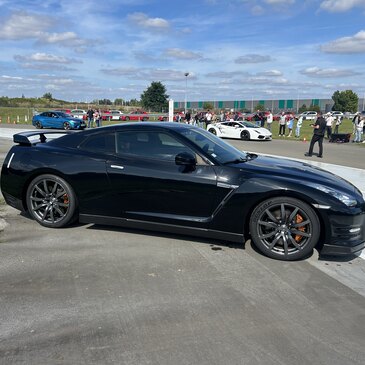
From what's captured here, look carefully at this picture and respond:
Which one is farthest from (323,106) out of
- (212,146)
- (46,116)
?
(212,146)

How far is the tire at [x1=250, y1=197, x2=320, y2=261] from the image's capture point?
13.9ft

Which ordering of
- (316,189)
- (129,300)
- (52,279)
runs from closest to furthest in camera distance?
(129,300) → (52,279) → (316,189)

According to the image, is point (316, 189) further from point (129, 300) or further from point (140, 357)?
point (140, 357)

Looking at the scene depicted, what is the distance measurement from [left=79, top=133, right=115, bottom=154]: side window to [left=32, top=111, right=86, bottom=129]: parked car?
88.6ft

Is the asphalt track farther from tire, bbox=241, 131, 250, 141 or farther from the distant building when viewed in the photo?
the distant building

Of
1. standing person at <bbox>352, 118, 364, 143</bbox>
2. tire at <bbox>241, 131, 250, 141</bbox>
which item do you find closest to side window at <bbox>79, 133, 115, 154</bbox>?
tire at <bbox>241, 131, 250, 141</bbox>

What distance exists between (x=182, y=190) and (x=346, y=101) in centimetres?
9149

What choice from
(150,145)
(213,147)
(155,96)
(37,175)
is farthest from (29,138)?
(155,96)

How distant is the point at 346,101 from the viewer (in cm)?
8688

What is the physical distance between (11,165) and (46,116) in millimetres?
28695

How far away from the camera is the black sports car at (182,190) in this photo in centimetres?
426

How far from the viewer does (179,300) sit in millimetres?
3432

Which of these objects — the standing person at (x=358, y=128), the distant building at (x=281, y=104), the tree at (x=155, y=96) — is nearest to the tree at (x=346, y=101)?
the distant building at (x=281, y=104)

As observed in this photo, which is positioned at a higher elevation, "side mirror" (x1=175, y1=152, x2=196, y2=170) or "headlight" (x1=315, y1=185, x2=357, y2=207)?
"side mirror" (x1=175, y1=152, x2=196, y2=170)
